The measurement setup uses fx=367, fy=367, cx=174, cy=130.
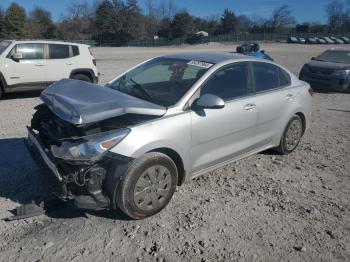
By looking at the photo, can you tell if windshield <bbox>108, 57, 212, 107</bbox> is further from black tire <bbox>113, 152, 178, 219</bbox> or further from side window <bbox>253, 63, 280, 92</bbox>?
side window <bbox>253, 63, 280, 92</bbox>

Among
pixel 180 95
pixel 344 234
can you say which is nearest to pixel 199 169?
pixel 180 95

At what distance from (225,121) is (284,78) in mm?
1801

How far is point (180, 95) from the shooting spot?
14.1 ft

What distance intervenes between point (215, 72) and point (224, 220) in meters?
1.80

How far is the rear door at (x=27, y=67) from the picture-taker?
9.90m

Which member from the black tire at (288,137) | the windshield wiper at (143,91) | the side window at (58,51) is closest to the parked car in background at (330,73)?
the black tire at (288,137)

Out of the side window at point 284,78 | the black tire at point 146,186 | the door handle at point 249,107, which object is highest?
the side window at point 284,78

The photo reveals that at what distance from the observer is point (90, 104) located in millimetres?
3869

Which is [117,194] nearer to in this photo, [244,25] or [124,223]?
Answer: [124,223]

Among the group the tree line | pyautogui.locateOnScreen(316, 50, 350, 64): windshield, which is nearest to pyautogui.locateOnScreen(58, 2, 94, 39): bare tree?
the tree line

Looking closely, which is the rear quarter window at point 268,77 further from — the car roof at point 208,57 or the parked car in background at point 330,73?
the parked car in background at point 330,73

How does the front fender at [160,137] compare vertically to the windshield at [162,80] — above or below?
below

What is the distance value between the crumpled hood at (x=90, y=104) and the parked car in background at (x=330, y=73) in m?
10.6

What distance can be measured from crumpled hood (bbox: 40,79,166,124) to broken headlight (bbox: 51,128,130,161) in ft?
0.59
